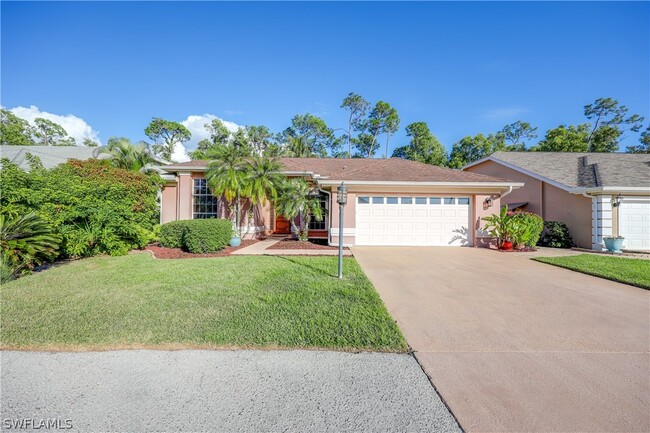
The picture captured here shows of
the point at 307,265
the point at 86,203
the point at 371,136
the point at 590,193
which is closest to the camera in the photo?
the point at 307,265

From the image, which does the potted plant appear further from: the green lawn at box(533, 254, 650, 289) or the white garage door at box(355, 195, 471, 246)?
the white garage door at box(355, 195, 471, 246)

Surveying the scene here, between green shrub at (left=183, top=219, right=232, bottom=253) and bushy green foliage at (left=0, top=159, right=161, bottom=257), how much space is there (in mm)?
1610

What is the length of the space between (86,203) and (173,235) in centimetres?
274

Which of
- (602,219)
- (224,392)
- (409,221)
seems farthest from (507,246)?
(224,392)

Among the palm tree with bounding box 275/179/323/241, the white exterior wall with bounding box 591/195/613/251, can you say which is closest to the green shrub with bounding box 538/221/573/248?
the white exterior wall with bounding box 591/195/613/251

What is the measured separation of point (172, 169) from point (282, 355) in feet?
43.1

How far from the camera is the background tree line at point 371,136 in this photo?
2638 cm

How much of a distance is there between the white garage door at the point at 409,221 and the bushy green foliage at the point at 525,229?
168 centimetres

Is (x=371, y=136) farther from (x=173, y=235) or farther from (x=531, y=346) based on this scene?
(x=531, y=346)

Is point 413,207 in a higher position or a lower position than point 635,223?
higher

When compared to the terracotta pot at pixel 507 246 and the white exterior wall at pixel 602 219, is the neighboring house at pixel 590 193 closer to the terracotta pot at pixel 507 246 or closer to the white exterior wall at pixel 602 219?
the white exterior wall at pixel 602 219

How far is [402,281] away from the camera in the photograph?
5.93 meters

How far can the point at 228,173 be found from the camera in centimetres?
1114

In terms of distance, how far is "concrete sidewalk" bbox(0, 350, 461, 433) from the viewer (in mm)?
1989
